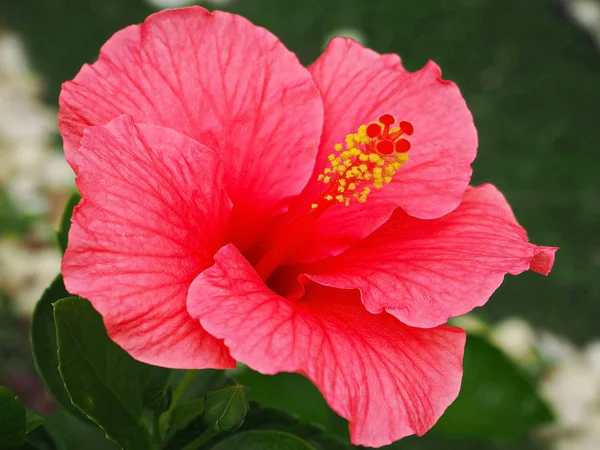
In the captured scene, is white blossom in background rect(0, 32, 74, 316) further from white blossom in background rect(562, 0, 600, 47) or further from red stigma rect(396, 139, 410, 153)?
white blossom in background rect(562, 0, 600, 47)

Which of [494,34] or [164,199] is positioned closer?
[164,199]

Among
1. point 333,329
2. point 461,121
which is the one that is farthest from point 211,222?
point 461,121

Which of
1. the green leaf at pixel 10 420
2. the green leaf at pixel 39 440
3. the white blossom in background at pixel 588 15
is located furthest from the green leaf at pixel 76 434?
the white blossom in background at pixel 588 15

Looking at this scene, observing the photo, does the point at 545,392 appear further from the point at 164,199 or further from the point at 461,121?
the point at 164,199

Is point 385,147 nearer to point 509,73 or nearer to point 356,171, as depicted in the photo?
point 356,171

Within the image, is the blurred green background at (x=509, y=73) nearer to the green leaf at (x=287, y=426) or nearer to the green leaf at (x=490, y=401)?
the green leaf at (x=490, y=401)

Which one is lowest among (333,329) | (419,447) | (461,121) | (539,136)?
(419,447)

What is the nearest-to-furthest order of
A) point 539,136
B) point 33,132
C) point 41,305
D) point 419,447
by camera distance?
point 41,305 → point 419,447 → point 33,132 → point 539,136
